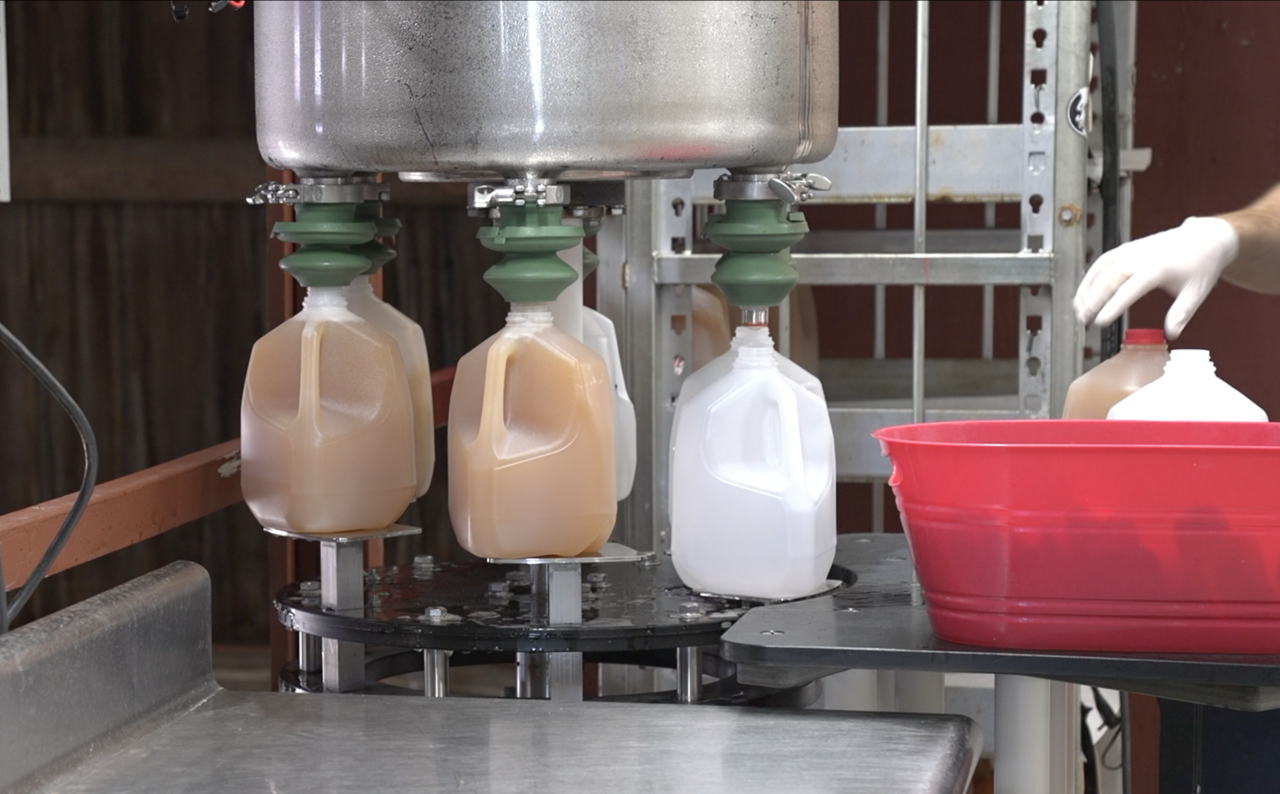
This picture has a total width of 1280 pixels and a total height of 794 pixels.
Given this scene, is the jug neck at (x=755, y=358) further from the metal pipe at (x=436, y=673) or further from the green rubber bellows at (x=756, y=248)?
the metal pipe at (x=436, y=673)

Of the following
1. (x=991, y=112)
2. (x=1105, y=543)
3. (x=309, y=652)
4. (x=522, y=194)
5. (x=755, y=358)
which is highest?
(x=991, y=112)

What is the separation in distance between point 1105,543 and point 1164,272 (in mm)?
610

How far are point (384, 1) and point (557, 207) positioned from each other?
20 centimetres

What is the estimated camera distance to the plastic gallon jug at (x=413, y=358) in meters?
1.32

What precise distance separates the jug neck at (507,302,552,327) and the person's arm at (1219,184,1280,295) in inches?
34.1

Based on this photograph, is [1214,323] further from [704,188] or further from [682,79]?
[682,79]

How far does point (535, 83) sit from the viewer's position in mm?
1052

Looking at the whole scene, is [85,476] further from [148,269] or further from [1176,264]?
[148,269]

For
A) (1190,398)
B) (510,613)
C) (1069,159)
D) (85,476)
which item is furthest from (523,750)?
(1069,159)

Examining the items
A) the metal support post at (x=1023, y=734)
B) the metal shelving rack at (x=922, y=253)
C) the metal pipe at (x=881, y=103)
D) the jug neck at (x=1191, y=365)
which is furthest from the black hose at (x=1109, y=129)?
the metal support post at (x=1023, y=734)

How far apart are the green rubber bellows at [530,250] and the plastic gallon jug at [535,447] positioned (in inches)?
0.8

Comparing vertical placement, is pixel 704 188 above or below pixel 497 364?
above

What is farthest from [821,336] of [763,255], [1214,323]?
[763,255]

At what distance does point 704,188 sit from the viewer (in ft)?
5.82
